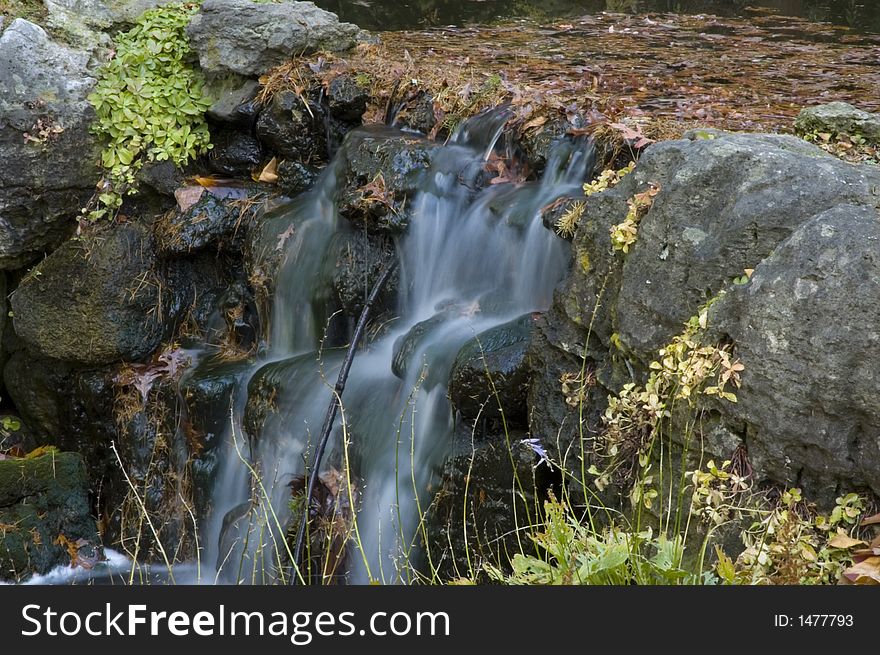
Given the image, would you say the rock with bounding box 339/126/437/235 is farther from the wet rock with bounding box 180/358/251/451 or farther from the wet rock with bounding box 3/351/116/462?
the wet rock with bounding box 3/351/116/462

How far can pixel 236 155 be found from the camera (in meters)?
6.73

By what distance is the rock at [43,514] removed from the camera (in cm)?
560

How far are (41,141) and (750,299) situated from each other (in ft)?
16.8

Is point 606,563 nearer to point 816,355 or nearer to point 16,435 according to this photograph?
point 816,355

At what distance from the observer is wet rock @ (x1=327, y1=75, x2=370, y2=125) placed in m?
6.40

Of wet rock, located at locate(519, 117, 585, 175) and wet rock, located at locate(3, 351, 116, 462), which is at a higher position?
wet rock, located at locate(519, 117, 585, 175)

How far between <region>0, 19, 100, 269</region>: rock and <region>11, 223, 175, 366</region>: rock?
344 mm

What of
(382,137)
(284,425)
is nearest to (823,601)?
(284,425)

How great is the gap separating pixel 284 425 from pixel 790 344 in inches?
119

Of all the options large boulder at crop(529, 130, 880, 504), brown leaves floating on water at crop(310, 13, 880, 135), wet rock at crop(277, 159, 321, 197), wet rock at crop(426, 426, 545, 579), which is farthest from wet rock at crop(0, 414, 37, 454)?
large boulder at crop(529, 130, 880, 504)

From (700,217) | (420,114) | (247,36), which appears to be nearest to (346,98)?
(420,114)

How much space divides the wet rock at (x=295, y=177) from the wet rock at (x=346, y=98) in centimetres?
42

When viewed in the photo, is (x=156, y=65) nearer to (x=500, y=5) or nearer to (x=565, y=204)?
(x=565, y=204)

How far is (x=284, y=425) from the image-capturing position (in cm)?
531
